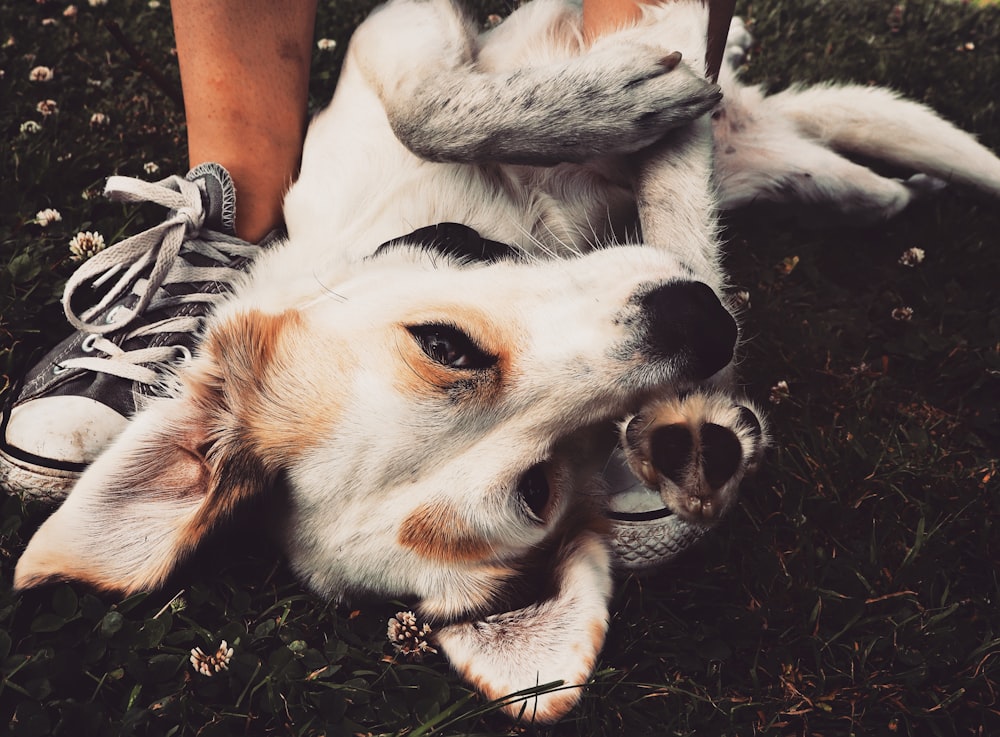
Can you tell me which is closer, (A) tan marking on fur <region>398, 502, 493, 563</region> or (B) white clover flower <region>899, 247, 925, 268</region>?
(A) tan marking on fur <region>398, 502, 493, 563</region>

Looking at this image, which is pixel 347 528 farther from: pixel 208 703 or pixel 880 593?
pixel 880 593

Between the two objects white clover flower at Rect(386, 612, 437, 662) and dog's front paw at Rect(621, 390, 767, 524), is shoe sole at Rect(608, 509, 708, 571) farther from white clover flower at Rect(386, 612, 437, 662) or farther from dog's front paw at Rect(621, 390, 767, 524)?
white clover flower at Rect(386, 612, 437, 662)

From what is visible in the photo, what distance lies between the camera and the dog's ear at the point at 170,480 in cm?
153

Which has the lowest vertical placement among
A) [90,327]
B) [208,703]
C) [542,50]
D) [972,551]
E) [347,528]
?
[972,551]

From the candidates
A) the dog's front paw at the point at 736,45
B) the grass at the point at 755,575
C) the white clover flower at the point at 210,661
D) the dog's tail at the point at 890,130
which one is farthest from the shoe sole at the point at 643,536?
the dog's front paw at the point at 736,45

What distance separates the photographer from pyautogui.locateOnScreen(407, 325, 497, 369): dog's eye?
1.60 metres

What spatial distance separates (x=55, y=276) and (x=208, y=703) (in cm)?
158

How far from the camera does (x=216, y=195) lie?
2.28 m

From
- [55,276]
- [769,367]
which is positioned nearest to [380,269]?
[55,276]

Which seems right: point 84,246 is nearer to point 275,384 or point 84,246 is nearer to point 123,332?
point 123,332

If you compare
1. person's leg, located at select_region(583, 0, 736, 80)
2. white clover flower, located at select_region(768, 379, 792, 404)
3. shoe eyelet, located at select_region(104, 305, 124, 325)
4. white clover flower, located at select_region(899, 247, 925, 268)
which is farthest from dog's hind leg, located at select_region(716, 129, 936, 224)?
shoe eyelet, located at select_region(104, 305, 124, 325)

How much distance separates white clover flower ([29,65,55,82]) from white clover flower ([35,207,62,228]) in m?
1.07

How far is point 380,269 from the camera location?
192cm

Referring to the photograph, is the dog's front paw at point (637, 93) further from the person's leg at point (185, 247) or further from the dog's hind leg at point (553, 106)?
the person's leg at point (185, 247)
